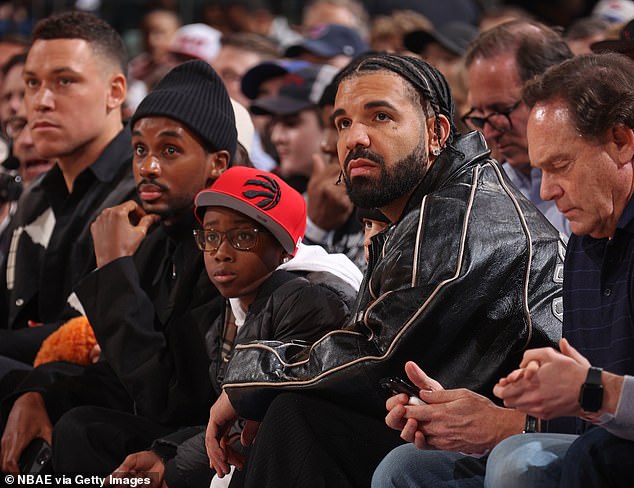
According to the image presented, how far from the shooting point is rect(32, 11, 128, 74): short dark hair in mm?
4914

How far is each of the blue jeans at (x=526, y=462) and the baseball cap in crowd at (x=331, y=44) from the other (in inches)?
170

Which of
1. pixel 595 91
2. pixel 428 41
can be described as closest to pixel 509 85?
pixel 595 91

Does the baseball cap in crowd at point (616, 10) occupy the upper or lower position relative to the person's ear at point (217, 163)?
lower

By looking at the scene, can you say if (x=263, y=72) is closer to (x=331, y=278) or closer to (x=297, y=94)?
(x=297, y=94)

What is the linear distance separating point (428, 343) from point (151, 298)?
1473 mm

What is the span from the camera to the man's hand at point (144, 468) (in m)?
3.42

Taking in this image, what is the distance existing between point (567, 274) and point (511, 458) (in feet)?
1.65

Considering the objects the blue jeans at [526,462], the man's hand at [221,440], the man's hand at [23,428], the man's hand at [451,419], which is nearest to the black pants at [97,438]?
the man's hand at [23,428]

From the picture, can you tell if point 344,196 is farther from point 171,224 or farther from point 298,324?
point 298,324

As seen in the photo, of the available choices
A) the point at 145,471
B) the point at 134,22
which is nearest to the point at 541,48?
the point at 145,471

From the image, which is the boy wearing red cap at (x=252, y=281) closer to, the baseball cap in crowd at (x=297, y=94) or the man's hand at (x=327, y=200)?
the man's hand at (x=327, y=200)

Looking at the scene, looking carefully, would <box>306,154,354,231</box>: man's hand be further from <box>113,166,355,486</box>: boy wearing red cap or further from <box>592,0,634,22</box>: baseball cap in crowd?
<box>592,0,634,22</box>: baseball cap in crowd

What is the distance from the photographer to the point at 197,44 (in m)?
7.85

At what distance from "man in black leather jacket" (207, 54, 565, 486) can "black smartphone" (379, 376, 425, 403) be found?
25 mm
